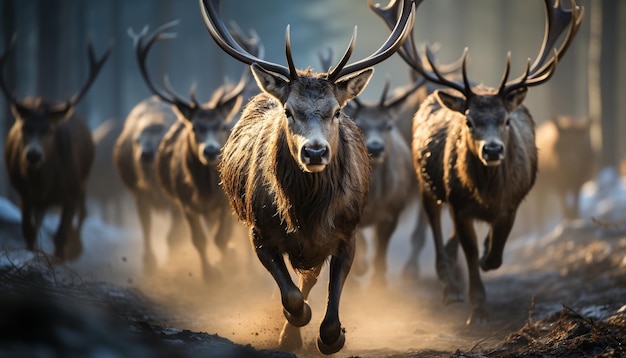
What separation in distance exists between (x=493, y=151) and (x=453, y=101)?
1.07 meters

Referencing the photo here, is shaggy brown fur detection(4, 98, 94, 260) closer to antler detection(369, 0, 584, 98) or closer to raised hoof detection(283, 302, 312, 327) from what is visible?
antler detection(369, 0, 584, 98)

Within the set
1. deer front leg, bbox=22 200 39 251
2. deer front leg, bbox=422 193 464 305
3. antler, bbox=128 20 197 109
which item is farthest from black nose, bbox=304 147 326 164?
deer front leg, bbox=22 200 39 251

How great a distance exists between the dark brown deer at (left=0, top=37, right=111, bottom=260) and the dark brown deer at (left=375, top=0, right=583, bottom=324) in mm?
5224

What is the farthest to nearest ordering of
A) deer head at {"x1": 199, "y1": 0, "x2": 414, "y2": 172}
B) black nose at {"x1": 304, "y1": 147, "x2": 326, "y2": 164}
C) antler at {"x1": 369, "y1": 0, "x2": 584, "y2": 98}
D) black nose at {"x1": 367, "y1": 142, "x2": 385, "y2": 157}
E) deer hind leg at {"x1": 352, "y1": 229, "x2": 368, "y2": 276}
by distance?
deer hind leg at {"x1": 352, "y1": 229, "x2": 368, "y2": 276}, black nose at {"x1": 367, "y1": 142, "x2": 385, "y2": 157}, antler at {"x1": 369, "y1": 0, "x2": 584, "y2": 98}, deer head at {"x1": 199, "y1": 0, "x2": 414, "y2": 172}, black nose at {"x1": 304, "y1": 147, "x2": 326, "y2": 164}

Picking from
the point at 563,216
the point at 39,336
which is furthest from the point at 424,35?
the point at 39,336

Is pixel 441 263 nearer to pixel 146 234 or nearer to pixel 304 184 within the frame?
pixel 304 184

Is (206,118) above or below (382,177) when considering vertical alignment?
above

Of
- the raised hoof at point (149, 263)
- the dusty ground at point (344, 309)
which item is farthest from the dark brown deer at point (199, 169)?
the raised hoof at point (149, 263)

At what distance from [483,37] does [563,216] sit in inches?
1111

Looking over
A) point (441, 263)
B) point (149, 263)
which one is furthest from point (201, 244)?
point (441, 263)

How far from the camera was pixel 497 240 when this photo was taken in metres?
8.81

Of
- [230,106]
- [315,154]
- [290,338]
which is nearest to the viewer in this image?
[315,154]

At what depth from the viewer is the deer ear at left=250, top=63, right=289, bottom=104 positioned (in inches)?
259

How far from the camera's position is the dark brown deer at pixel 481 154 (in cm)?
828
